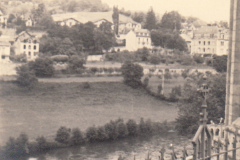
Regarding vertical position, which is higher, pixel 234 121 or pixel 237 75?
pixel 237 75

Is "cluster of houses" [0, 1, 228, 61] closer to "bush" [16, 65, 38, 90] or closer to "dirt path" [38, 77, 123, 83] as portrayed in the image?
"dirt path" [38, 77, 123, 83]

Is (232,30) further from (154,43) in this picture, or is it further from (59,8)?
(59,8)

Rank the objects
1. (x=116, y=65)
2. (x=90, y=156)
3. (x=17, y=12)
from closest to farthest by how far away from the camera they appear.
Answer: (x=90, y=156), (x=116, y=65), (x=17, y=12)

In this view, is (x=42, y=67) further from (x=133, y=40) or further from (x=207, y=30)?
(x=207, y=30)

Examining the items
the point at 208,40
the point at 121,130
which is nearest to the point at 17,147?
the point at 121,130

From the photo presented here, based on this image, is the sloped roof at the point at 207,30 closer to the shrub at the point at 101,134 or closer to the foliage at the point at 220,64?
the foliage at the point at 220,64

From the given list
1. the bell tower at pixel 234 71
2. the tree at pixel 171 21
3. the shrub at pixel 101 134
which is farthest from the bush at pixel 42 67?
the bell tower at pixel 234 71

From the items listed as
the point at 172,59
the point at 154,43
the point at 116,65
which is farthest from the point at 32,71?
the point at 154,43
